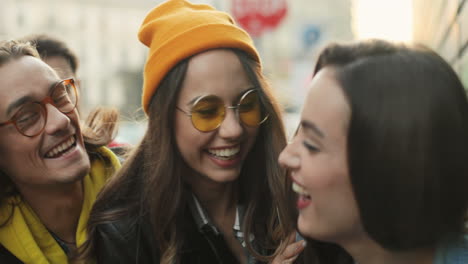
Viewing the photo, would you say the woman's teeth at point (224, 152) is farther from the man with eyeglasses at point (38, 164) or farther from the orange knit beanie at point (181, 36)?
the man with eyeglasses at point (38, 164)

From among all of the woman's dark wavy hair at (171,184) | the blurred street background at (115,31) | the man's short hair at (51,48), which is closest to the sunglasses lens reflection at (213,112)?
the woman's dark wavy hair at (171,184)

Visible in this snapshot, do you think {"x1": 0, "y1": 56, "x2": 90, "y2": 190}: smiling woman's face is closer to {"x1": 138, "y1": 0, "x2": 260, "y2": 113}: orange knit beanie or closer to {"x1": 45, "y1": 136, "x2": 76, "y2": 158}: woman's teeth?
{"x1": 45, "y1": 136, "x2": 76, "y2": 158}: woman's teeth

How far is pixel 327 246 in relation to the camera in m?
2.08

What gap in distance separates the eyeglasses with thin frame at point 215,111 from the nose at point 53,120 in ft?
2.18

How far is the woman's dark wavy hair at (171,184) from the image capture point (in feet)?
8.62

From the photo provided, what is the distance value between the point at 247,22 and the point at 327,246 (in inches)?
365

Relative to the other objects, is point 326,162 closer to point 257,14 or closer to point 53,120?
point 53,120

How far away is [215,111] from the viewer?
97.0 inches

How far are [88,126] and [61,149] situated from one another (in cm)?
67

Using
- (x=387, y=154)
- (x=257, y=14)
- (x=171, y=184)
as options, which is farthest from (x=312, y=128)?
(x=257, y=14)

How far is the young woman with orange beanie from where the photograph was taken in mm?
2504

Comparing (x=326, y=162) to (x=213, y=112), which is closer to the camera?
(x=326, y=162)

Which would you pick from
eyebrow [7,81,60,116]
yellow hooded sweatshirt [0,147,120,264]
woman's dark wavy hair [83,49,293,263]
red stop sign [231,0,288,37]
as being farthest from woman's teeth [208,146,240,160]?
red stop sign [231,0,288,37]

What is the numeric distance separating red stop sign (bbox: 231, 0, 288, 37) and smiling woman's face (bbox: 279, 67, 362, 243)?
910cm
